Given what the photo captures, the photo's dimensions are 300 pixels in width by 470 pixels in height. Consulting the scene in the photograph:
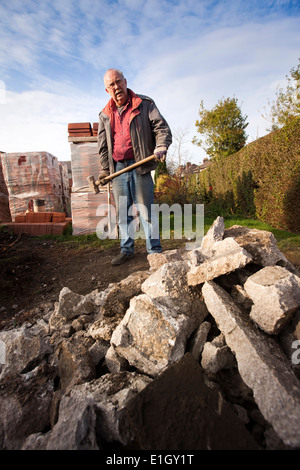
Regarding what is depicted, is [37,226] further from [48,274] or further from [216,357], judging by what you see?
[216,357]

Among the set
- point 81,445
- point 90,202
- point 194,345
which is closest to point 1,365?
point 81,445

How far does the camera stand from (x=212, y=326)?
1551mm

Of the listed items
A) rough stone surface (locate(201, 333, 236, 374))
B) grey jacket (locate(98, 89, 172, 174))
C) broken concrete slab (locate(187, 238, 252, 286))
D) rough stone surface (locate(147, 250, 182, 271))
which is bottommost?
rough stone surface (locate(201, 333, 236, 374))

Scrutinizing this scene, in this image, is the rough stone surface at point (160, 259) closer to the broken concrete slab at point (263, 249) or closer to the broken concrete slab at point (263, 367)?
the broken concrete slab at point (263, 249)

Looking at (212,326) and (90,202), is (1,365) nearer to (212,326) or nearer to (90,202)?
(212,326)

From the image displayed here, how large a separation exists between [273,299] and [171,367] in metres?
0.70

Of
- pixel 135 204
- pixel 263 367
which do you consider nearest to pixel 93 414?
pixel 263 367

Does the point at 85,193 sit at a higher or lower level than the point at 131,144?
lower

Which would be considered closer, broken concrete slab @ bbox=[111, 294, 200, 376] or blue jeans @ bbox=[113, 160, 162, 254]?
broken concrete slab @ bbox=[111, 294, 200, 376]

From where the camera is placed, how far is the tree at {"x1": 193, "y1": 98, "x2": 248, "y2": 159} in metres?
17.1

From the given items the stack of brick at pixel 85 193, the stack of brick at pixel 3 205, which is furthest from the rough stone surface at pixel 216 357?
the stack of brick at pixel 3 205

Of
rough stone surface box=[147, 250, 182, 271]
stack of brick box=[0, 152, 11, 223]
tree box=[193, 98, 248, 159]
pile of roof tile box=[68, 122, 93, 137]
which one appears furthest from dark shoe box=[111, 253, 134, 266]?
tree box=[193, 98, 248, 159]

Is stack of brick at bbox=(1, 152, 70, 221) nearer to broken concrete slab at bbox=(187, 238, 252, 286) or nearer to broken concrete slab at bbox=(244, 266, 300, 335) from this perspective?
broken concrete slab at bbox=(187, 238, 252, 286)

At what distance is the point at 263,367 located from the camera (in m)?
1.10
